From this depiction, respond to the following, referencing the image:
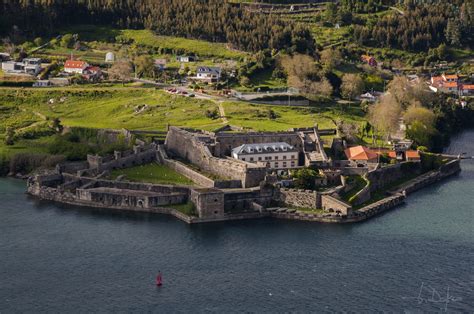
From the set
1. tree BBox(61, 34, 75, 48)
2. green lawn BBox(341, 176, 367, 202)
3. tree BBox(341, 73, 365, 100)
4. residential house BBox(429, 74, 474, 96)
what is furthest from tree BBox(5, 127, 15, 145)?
residential house BBox(429, 74, 474, 96)

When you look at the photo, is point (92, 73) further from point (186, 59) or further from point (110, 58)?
point (186, 59)

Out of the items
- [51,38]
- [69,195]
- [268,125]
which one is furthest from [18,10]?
[69,195]

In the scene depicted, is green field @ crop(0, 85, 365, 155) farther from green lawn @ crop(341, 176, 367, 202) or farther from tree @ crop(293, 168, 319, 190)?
tree @ crop(293, 168, 319, 190)

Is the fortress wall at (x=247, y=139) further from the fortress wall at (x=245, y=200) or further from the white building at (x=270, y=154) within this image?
the fortress wall at (x=245, y=200)

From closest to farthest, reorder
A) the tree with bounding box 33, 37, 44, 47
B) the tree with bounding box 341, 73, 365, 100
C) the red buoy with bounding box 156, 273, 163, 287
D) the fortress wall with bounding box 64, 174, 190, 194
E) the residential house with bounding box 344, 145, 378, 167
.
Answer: the red buoy with bounding box 156, 273, 163, 287 → the fortress wall with bounding box 64, 174, 190, 194 → the residential house with bounding box 344, 145, 378, 167 → the tree with bounding box 341, 73, 365, 100 → the tree with bounding box 33, 37, 44, 47

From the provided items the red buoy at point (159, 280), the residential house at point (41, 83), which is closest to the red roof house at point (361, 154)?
the red buoy at point (159, 280)

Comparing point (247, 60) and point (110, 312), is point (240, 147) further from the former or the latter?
point (247, 60)
